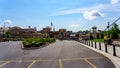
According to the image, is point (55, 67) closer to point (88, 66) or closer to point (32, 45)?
point (88, 66)

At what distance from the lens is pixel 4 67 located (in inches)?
696

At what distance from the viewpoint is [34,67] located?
17297mm

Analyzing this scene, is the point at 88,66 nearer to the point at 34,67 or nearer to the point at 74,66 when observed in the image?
the point at 74,66

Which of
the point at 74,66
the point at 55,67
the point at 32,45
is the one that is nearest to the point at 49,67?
the point at 55,67

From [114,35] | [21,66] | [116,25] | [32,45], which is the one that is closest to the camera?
[21,66]

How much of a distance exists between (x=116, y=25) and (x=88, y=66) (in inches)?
3167

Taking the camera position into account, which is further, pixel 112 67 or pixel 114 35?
pixel 114 35

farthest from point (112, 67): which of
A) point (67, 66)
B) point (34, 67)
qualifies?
point (34, 67)

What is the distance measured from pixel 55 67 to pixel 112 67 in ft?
12.3

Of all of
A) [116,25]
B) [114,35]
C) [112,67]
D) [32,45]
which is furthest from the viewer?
[116,25]

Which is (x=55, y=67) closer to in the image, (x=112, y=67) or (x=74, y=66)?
(x=74, y=66)

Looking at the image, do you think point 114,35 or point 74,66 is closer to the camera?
point 74,66

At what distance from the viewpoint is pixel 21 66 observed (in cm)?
1803

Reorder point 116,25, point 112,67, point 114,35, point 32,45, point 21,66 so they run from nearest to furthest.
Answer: point 112,67 < point 21,66 < point 32,45 < point 114,35 < point 116,25
